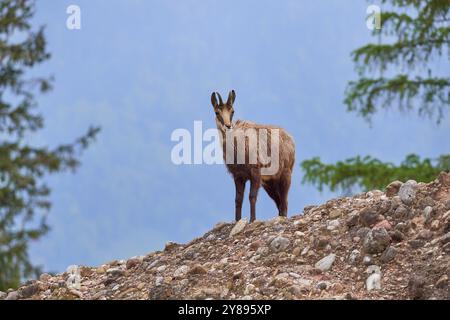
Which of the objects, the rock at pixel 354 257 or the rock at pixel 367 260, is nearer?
the rock at pixel 367 260

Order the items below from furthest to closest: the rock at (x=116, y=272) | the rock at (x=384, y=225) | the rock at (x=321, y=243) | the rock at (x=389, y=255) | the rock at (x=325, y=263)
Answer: the rock at (x=116, y=272), the rock at (x=321, y=243), the rock at (x=384, y=225), the rock at (x=325, y=263), the rock at (x=389, y=255)

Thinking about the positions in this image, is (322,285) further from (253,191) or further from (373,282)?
(253,191)

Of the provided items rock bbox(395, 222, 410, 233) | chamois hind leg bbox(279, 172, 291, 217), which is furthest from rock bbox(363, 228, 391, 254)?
chamois hind leg bbox(279, 172, 291, 217)

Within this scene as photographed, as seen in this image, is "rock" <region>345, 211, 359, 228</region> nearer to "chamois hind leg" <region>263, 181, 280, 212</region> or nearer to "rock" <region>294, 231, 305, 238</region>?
"rock" <region>294, 231, 305, 238</region>

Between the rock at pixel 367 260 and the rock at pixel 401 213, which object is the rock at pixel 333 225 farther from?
the rock at pixel 367 260

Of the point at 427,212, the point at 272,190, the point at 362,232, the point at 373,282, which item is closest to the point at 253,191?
the point at 272,190

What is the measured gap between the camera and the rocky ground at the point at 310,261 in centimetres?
872

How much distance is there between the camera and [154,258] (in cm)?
1105

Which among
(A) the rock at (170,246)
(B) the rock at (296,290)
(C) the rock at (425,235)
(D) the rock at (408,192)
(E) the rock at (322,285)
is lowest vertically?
(B) the rock at (296,290)

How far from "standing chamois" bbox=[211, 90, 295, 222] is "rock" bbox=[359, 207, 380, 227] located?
6.10 feet

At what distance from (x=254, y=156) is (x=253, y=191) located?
0.57 metres

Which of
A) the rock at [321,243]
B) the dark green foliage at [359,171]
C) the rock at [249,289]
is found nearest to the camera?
the rock at [249,289]

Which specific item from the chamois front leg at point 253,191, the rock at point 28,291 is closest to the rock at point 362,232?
the chamois front leg at point 253,191

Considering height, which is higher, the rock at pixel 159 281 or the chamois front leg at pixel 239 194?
the chamois front leg at pixel 239 194
